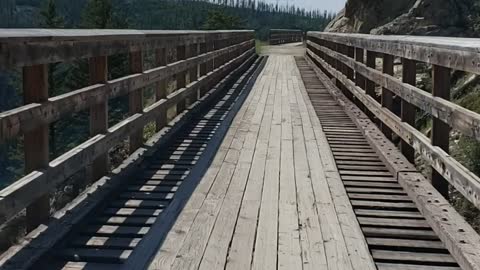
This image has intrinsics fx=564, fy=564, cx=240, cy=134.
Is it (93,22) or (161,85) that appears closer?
(161,85)

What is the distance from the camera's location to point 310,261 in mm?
3168

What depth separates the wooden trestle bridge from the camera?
10.4 ft

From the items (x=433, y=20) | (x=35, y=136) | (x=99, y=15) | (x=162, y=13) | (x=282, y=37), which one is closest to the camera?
(x=35, y=136)

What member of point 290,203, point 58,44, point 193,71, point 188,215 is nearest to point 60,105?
point 58,44

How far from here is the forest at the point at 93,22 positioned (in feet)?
133

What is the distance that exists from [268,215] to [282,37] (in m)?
45.2

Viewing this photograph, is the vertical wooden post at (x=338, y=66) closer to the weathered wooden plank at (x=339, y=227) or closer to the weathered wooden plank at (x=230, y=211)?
the weathered wooden plank at (x=230, y=211)

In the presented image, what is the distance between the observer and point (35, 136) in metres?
3.44

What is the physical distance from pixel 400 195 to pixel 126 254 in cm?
227

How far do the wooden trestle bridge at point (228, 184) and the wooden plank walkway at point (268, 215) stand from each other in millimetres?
13

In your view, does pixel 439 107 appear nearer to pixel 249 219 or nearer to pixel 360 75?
pixel 249 219

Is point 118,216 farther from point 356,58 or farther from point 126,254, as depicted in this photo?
point 356,58

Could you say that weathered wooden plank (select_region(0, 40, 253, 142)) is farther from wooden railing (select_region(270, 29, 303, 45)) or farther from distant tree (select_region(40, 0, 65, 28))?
wooden railing (select_region(270, 29, 303, 45))

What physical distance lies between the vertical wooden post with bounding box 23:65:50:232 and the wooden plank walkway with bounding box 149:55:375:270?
2.87 feet
